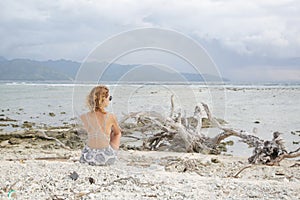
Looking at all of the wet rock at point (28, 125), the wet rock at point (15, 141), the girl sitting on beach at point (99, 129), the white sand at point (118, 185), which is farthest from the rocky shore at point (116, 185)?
the wet rock at point (28, 125)

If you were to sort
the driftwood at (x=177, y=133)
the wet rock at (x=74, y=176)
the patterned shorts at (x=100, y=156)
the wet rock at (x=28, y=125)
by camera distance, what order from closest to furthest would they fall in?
the wet rock at (x=74, y=176) → the patterned shorts at (x=100, y=156) → the driftwood at (x=177, y=133) → the wet rock at (x=28, y=125)

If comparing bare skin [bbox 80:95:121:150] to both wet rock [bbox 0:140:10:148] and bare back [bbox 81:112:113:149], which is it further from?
wet rock [bbox 0:140:10:148]

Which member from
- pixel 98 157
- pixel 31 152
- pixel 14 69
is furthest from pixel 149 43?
pixel 14 69

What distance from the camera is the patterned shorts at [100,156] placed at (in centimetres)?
650

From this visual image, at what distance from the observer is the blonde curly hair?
20.9 feet

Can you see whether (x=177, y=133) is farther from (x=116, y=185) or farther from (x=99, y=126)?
(x=116, y=185)

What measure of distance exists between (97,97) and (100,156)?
0.99m

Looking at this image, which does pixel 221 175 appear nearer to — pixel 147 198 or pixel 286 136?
pixel 147 198

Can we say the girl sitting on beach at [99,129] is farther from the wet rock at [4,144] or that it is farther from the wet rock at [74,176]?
the wet rock at [4,144]

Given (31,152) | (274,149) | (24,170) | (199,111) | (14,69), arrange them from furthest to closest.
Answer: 1. (14,69)
2. (199,111)
3. (31,152)
4. (274,149)
5. (24,170)

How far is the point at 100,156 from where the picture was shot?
6.52 m

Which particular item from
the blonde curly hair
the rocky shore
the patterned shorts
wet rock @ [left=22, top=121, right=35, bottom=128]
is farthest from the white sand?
wet rock @ [left=22, top=121, right=35, bottom=128]

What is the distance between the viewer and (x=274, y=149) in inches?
326

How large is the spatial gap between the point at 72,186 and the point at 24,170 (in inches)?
49.2
